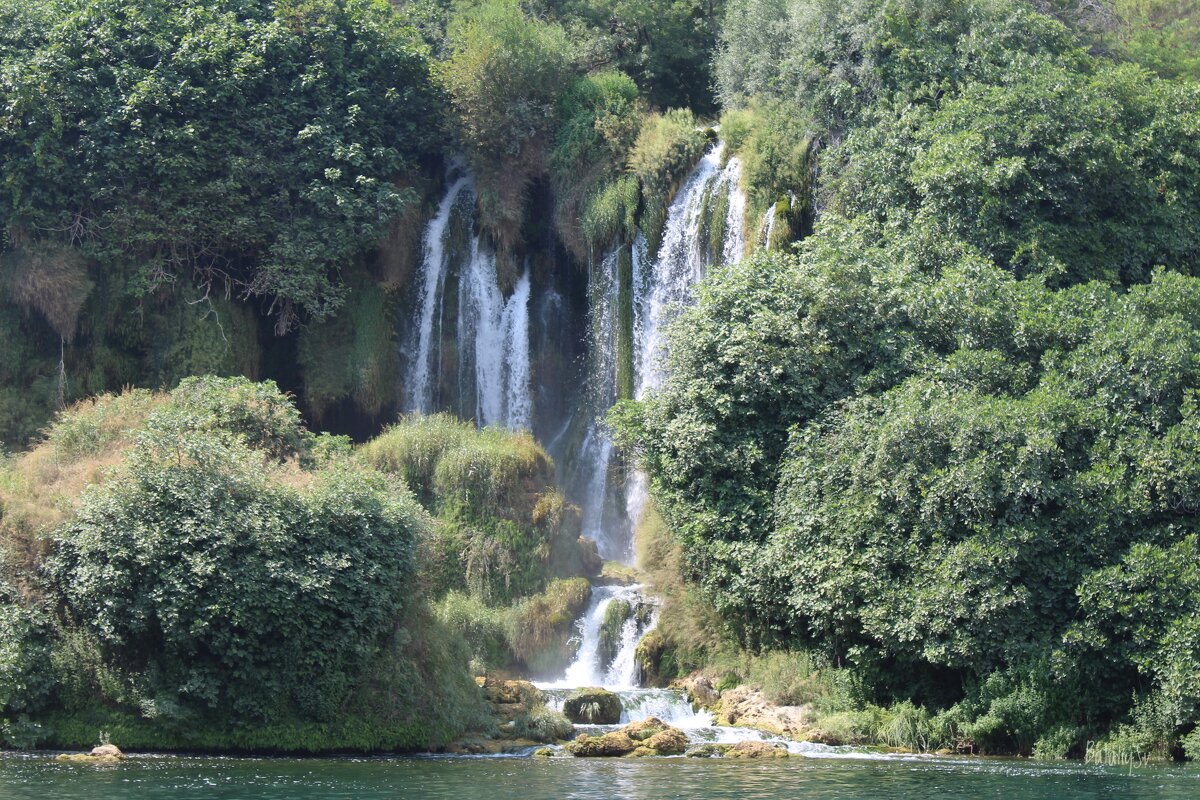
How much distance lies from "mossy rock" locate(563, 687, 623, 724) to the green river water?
3.01 m

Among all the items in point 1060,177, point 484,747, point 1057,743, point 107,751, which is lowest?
point 1057,743

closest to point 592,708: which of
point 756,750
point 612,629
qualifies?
point 756,750

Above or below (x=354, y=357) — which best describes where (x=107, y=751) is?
below

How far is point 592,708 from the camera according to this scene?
95.8 feet

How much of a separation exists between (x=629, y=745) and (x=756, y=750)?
7.70 ft

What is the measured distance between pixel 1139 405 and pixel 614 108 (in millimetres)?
20438

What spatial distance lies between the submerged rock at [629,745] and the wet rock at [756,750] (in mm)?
954

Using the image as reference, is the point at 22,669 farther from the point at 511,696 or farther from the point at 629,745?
the point at 629,745

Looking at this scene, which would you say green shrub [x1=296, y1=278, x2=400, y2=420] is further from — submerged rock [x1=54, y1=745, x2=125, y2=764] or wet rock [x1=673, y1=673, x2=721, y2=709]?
submerged rock [x1=54, y1=745, x2=125, y2=764]

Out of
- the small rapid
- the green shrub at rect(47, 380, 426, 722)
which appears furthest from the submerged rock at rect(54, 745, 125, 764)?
the small rapid

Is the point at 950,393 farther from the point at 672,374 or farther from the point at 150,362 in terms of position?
the point at 150,362

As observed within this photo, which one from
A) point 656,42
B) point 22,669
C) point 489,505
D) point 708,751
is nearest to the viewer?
point 22,669

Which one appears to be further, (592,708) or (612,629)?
(612,629)

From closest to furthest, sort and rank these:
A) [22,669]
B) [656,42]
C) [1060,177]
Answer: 1. [22,669]
2. [1060,177]
3. [656,42]
